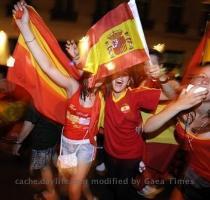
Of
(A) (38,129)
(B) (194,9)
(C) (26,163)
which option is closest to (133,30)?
(A) (38,129)

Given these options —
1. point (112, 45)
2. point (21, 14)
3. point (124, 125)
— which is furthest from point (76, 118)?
point (21, 14)

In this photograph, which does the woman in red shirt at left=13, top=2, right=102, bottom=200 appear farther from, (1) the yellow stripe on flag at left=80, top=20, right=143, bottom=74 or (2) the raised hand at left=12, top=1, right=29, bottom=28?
(1) the yellow stripe on flag at left=80, top=20, right=143, bottom=74

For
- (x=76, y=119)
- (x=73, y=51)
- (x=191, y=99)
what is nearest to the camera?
(x=191, y=99)

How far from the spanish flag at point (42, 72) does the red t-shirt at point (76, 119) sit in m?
0.30

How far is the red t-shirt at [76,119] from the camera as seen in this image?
410 cm

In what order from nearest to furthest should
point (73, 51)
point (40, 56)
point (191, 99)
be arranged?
point (191, 99)
point (40, 56)
point (73, 51)

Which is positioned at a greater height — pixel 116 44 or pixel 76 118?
pixel 116 44

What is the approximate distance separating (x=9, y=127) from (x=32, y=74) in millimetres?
2350

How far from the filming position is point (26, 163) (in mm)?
6070

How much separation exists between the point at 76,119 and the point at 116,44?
0.84m

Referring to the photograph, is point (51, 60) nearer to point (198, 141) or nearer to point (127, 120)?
point (127, 120)

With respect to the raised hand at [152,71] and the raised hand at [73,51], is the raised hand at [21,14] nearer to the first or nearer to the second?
the raised hand at [73,51]

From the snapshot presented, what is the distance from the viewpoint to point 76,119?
4121 mm

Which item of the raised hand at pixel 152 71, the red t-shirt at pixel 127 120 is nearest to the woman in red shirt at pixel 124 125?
the red t-shirt at pixel 127 120
